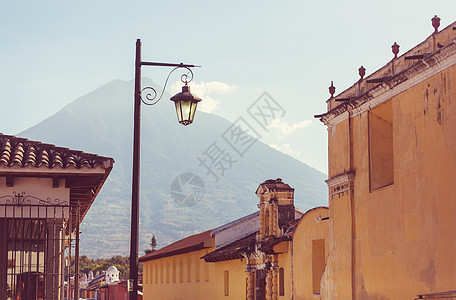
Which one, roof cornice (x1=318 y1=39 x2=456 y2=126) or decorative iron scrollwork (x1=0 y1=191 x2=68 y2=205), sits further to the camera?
roof cornice (x1=318 y1=39 x2=456 y2=126)

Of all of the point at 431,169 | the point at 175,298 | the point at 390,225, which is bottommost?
the point at 175,298

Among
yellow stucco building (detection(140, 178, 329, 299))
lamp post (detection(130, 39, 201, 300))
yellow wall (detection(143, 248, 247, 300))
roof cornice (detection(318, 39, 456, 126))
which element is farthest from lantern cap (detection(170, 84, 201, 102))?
yellow wall (detection(143, 248, 247, 300))

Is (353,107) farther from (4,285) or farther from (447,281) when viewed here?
(4,285)

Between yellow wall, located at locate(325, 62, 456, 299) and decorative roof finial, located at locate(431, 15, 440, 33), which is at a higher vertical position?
decorative roof finial, located at locate(431, 15, 440, 33)

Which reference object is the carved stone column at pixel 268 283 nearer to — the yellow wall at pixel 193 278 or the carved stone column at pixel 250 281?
the carved stone column at pixel 250 281

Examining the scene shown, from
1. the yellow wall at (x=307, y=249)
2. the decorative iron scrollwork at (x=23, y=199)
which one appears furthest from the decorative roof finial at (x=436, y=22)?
the yellow wall at (x=307, y=249)

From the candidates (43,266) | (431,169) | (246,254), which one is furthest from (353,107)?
(246,254)

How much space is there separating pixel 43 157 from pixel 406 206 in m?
6.39

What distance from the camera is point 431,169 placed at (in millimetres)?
12484

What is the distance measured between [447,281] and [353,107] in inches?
197

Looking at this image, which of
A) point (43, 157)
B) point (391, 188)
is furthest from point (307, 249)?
point (43, 157)

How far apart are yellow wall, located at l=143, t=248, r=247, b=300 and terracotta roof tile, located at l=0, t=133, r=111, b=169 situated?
A: 1632 cm

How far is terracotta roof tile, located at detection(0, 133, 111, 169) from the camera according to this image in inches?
459

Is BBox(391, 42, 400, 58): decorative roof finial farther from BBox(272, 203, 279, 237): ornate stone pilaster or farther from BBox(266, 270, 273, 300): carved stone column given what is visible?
BBox(266, 270, 273, 300): carved stone column
